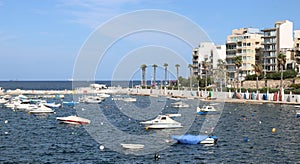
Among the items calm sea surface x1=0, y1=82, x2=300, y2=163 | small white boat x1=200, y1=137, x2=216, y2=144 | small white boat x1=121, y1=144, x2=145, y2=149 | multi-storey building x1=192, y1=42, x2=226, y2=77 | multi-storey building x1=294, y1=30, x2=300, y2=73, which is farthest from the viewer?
multi-storey building x1=192, y1=42, x2=226, y2=77

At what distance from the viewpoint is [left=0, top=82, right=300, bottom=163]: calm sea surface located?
45188 millimetres

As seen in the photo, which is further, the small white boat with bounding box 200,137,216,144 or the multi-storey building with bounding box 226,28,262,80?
the multi-storey building with bounding box 226,28,262,80

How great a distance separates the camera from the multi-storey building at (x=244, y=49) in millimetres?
164000

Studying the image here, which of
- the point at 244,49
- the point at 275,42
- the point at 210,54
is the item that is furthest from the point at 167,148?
the point at 210,54

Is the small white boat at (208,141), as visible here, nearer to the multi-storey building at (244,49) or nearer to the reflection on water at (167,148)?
the reflection on water at (167,148)

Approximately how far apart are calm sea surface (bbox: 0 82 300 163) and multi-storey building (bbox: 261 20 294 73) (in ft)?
252

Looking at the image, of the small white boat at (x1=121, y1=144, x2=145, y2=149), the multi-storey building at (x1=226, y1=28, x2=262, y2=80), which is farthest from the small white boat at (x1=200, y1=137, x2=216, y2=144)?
the multi-storey building at (x1=226, y1=28, x2=262, y2=80)

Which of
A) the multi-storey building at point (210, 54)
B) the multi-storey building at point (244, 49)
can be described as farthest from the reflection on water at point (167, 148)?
the multi-storey building at point (210, 54)

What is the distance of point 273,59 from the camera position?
15675 cm

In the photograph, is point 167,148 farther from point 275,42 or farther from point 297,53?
point 275,42

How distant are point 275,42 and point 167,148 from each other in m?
116

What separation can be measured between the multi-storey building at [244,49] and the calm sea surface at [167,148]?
83.7 m

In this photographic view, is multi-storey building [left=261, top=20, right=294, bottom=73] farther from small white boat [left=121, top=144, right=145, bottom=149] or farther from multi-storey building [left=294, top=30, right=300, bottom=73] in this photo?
small white boat [left=121, top=144, right=145, bottom=149]

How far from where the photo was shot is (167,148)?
50500mm
